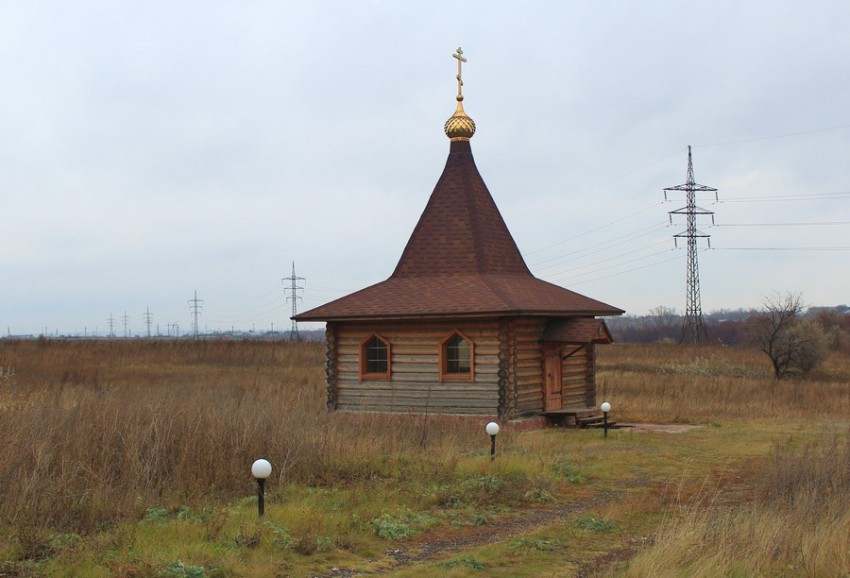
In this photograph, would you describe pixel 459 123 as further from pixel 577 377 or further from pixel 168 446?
pixel 168 446

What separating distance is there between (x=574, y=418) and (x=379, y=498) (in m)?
9.27

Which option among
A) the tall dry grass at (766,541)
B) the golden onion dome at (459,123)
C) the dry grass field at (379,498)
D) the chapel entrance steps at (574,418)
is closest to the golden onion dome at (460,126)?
the golden onion dome at (459,123)

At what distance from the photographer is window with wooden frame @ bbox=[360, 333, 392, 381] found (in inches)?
692

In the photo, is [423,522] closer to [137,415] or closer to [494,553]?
[494,553]

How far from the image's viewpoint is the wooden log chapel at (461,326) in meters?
16.6

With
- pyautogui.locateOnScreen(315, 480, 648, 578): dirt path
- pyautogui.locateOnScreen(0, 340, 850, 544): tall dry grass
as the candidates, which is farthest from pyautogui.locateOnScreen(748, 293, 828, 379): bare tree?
pyautogui.locateOnScreen(315, 480, 648, 578): dirt path

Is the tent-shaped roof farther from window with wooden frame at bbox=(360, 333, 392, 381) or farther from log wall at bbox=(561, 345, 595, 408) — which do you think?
log wall at bbox=(561, 345, 595, 408)

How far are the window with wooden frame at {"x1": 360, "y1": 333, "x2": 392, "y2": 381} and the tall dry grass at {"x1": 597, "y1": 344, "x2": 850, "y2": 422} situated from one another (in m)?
5.71

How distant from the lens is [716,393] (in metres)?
22.3

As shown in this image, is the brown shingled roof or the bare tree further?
the bare tree

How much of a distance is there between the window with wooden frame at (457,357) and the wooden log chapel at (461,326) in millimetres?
21

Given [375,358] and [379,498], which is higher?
[375,358]

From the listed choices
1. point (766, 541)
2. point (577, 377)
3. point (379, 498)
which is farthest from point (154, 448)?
point (577, 377)

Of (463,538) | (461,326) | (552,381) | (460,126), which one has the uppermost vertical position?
(460,126)
